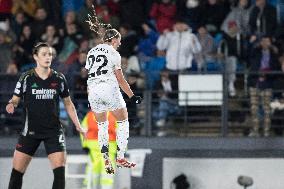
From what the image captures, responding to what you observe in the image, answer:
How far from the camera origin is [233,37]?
2122 centimetres

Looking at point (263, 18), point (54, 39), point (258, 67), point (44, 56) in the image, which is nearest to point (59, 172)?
point (44, 56)

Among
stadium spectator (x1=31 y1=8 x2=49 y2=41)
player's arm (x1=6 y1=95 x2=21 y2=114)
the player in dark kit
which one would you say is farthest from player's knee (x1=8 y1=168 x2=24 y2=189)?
stadium spectator (x1=31 y1=8 x2=49 y2=41)

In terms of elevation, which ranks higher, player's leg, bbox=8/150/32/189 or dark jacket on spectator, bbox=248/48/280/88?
dark jacket on spectator, bbox=248/48/280/88

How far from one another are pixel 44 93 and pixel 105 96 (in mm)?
979

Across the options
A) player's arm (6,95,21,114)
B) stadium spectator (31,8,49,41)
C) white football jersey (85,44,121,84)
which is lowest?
player's arm (6,95,21,114)

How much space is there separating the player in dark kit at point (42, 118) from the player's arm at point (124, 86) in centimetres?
109

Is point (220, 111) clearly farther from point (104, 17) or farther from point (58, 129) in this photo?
point (58, 129)

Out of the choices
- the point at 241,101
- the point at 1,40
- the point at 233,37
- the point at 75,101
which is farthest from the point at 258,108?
the point at 1,40

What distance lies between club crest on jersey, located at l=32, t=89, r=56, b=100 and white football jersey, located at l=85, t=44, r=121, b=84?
33.8 inches

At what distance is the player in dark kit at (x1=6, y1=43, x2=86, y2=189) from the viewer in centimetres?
1512

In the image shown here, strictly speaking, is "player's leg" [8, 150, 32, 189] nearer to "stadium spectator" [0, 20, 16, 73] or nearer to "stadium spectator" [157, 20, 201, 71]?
"stadium spectator" [157, 20, 201, 71]

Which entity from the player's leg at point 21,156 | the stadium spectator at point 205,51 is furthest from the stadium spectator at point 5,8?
the player's leg at point 21,156

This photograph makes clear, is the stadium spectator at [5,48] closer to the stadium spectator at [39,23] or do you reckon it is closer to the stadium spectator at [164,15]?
the stadium spectator at [39,23]

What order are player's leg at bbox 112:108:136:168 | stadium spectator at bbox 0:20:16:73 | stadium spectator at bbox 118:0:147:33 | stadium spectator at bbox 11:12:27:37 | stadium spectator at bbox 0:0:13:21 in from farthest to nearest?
1. stadium spectator at bbox 0:0:13:21
2. stadium spectator at bbox 11:12:27:37
3. stadium spectator at bbox 118:0:147:33
4. stadium spectator at bbox 0:20:16:73
5. player's leg at bbox 112:108:136:168
